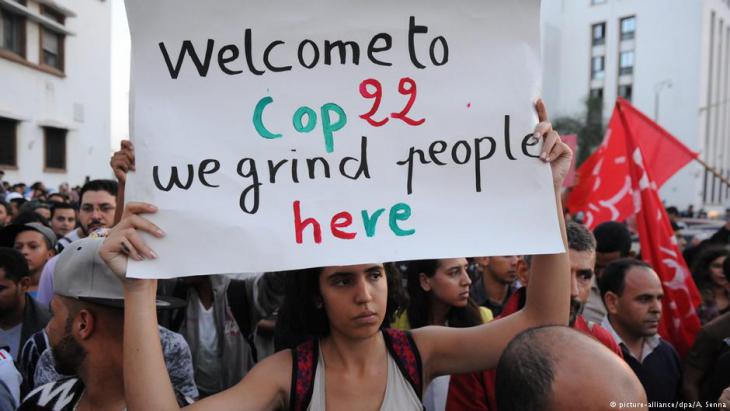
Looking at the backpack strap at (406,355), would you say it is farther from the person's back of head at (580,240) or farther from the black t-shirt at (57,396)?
the person's back of head at (580,240)

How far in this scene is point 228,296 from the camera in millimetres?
3336

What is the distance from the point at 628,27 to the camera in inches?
1635

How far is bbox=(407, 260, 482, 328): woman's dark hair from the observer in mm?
3125

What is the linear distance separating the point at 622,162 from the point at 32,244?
4978mm

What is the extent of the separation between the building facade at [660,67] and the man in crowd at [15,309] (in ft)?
131

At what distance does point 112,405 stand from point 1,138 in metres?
16.0

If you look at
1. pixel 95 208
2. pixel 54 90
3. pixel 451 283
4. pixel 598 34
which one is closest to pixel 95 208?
pixel 95 208

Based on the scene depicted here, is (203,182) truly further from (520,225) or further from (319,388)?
(520,225)

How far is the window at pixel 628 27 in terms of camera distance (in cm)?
4122

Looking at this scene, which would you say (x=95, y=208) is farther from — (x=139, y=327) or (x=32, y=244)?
(x=139, y=327)

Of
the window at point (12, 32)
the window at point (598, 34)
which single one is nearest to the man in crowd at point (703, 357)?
the window at point (12, 32)

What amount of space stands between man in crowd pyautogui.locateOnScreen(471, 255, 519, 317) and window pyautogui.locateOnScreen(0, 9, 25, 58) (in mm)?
15923

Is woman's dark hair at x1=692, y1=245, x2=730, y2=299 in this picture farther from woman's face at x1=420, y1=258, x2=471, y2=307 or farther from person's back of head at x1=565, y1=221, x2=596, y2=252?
woman's face at x1=420, y1=258, x2=471, y2=307

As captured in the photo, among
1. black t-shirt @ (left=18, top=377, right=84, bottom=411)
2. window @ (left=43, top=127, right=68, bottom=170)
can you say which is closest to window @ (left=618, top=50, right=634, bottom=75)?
window @ (left=43, top=127, right=68, bottom=170)
